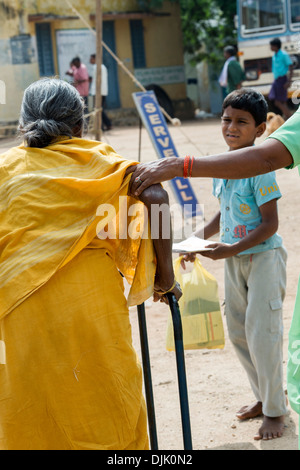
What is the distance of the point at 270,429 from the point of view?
328 centimetres

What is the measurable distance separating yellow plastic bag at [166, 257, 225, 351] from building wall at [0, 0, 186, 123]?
16.0 meters

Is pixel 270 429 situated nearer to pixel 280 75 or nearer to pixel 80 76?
pixel 280 75

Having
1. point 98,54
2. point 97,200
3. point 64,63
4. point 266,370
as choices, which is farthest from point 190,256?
point 64,63

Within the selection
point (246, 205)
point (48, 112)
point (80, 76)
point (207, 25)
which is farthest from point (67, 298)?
point (207, 25)

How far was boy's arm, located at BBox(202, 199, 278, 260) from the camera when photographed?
3039 millimetres

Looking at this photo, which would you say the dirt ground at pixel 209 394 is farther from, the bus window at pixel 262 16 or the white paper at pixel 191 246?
the bus window at pixel 262 16

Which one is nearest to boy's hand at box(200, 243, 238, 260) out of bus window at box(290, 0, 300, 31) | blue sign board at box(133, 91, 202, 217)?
blue sign board at box(133, 91, 202, 217)

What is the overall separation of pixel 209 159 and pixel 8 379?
3.13 feet

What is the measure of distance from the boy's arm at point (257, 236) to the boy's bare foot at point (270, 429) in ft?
2.89

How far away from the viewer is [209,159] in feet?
6.67

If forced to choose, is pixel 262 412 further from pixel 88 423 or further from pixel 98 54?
pixel 98 54

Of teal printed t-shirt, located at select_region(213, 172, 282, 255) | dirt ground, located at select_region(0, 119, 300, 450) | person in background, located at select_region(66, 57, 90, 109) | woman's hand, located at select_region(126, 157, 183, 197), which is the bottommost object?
dirt ground, located at select_region(0, 119, 300, 450)

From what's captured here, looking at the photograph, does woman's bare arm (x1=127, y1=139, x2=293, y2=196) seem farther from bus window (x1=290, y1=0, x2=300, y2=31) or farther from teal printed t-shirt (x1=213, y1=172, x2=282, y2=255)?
bus window (x1=290, y1=0, x2=300, y2=31)
